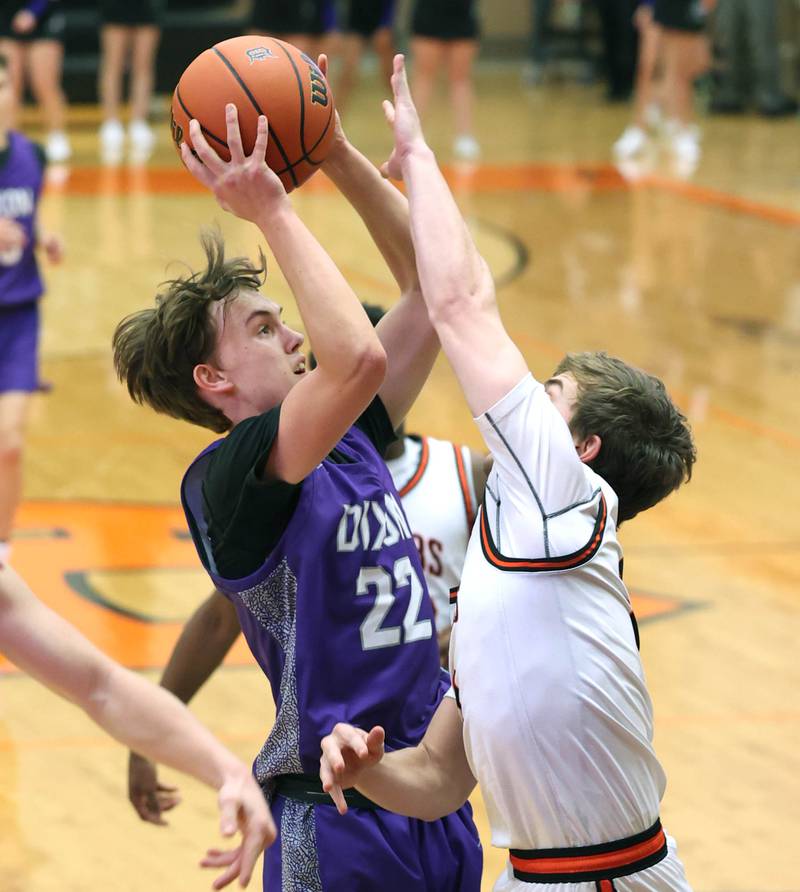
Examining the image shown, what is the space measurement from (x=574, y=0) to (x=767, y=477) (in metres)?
13.9

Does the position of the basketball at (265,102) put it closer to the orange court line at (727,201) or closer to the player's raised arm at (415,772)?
the player's raised arm at (415,772)

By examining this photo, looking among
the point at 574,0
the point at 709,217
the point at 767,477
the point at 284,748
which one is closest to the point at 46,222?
the point at 709,217

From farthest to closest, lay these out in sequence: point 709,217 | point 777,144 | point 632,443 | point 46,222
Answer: point 777,144 < point 709,217 < point 46,222 < point 632,443

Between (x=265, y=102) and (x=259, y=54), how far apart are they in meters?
0.15

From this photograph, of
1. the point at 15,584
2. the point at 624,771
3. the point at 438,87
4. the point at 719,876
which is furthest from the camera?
the point at 438,87

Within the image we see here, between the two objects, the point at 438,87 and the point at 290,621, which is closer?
the point at 290,621

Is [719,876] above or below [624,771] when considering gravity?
below

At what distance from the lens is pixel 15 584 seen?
208 centimetres

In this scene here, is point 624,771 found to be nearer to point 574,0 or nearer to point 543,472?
point 543,472

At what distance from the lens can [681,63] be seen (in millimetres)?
14156

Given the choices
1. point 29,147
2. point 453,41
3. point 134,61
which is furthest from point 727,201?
point 29,147

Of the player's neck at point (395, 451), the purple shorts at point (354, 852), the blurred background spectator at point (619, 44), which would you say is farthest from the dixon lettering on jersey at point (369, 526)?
the blurred background spectator at point (619, 44)

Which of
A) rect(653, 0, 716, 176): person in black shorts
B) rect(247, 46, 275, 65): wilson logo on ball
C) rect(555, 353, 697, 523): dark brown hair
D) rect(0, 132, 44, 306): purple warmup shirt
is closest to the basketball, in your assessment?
rect(247, 46, 275, 65): wilson logo on ball

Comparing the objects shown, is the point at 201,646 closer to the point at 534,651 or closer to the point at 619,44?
the point at 534,651
